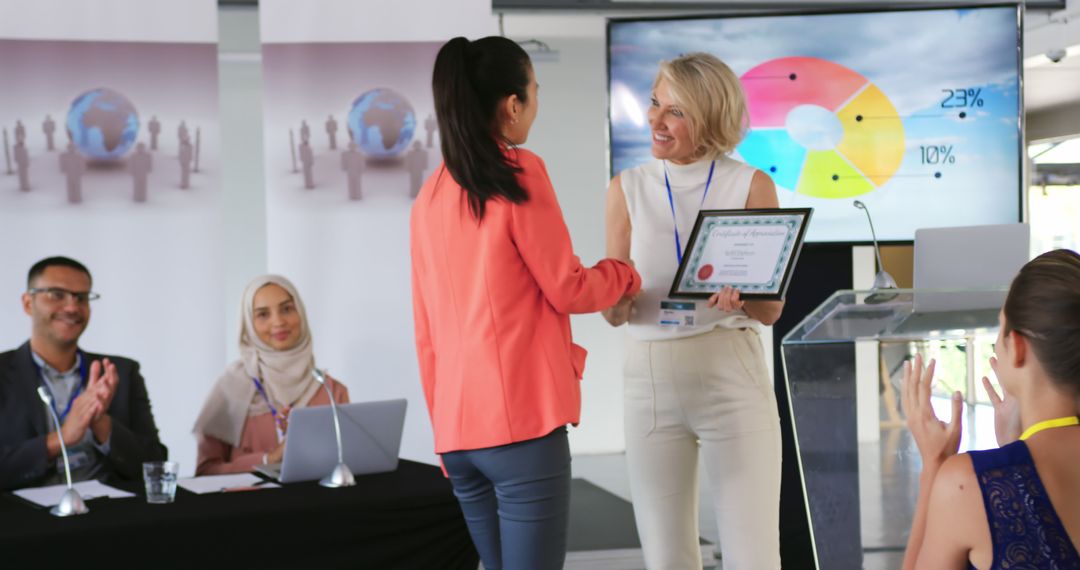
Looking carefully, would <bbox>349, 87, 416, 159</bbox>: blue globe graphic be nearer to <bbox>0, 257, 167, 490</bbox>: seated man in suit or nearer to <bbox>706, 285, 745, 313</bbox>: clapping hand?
<bbox>0, 257, 167, 490</bbox>: seated man in suit

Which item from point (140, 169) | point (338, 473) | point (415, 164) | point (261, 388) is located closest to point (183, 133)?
point (140, 169)

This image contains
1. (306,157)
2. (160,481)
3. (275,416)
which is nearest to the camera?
(160,481)

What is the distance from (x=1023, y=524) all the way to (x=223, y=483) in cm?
218

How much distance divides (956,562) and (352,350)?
3631 millimetres

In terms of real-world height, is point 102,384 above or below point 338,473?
above

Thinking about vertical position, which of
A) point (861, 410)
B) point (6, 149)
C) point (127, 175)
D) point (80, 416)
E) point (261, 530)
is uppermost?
point (6, 149)

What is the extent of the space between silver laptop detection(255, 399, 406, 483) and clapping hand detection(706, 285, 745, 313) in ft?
3.45

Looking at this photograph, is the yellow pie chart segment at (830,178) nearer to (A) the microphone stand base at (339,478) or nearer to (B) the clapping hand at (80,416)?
(A) the microphone stand base at (339,478)

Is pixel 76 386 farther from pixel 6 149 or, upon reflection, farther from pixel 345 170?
pixel 345 170

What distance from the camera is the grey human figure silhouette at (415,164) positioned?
4.75 m

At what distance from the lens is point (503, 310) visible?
2039 millimetres

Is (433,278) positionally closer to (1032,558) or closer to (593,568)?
(1032,558)

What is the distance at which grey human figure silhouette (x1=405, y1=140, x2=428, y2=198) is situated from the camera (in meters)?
4.75

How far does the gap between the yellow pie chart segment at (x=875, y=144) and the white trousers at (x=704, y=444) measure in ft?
7.07
